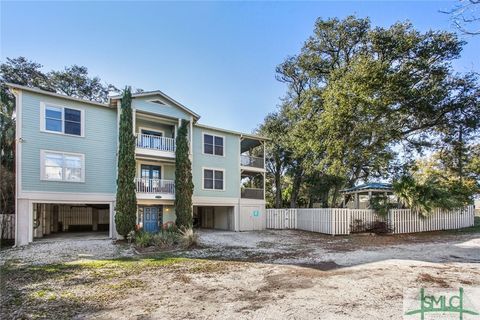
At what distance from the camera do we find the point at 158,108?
18125mm

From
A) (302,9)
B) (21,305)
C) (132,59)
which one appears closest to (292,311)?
(21,305)

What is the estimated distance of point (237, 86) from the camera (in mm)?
24672

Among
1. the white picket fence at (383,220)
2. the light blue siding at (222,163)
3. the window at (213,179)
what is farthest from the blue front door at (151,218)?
the white picket fence at (383,220)

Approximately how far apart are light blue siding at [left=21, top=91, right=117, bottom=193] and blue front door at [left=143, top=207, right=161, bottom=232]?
3.15 meters

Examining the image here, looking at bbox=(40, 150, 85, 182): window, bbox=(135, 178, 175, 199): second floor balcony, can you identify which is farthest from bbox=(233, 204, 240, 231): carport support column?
bbox=(40, 150, 85, 182): window

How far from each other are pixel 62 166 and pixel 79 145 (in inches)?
55.1

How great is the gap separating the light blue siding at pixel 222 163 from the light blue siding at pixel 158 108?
1.54 meters

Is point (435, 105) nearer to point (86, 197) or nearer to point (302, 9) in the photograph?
point (302, 9)

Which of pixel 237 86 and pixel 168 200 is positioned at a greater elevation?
pixel 237 86

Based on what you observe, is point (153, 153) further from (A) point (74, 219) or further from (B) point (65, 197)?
(A) point (74, 219)

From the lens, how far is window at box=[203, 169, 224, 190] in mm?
20312

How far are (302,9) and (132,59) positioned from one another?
9.68 metres

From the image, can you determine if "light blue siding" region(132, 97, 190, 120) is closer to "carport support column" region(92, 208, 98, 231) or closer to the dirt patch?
"carport support column" region(92, 208, 98, 231)

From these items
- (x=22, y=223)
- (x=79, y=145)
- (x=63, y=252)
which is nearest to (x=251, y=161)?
(x=79, y=145)
